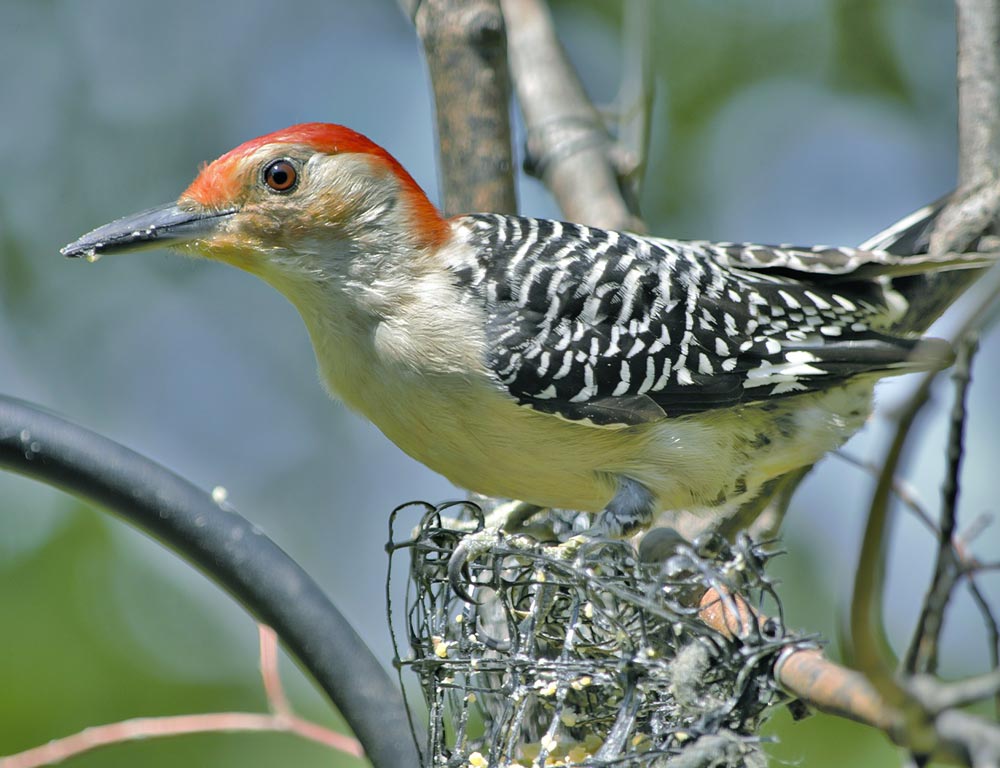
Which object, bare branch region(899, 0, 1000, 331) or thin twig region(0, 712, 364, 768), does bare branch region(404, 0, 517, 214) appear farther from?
thin twig region(0, 712, 364, 768)

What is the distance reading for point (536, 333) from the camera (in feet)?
10.6

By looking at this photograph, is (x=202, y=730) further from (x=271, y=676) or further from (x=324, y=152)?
(x=324, y=152)

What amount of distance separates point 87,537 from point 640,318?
2812mm

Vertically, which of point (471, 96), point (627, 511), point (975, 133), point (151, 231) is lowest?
point (627, 511)

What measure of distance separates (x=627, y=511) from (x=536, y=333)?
586 mm

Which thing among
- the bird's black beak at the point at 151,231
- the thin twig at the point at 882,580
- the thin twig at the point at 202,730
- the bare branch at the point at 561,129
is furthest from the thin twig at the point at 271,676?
the thin twig at the point at 882,580

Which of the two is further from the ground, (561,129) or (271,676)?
(561,129)

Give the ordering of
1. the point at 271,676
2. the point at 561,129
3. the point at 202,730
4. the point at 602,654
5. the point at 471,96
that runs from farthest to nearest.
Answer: the point at 561,129, the point at 471,96, the point at 271,676, the point at 202,730, the point at 602,654

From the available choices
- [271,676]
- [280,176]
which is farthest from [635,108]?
[271,676]

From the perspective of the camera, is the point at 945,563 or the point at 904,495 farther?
the point at 904,495

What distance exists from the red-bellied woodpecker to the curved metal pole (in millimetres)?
750

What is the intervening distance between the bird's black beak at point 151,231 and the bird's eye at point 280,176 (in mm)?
145

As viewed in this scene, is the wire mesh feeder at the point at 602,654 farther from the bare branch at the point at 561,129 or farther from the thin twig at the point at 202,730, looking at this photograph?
the bare branch at the point at 561,129

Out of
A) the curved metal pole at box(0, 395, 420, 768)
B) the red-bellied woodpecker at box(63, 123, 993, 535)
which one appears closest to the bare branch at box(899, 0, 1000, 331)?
the red-bellied woodpecker at box(63, 123, 993, 535)
